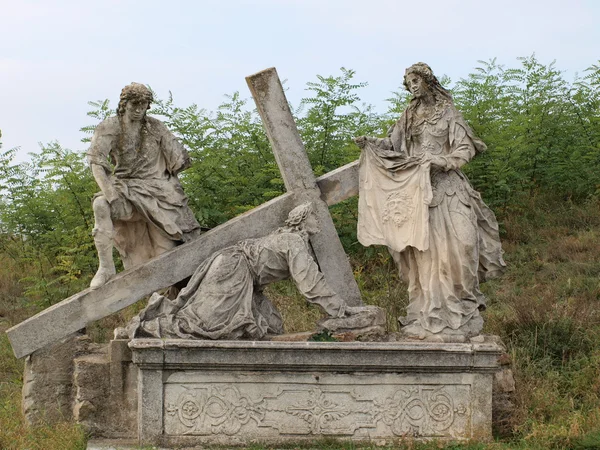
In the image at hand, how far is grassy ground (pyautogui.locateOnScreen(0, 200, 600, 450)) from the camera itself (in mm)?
7625

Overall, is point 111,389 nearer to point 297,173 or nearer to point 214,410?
point 214,410

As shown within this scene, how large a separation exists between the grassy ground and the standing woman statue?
1034 millimetres

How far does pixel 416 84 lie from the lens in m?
8.31

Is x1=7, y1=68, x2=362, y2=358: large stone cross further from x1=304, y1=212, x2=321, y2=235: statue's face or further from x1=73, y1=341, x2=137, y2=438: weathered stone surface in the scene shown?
x1=73, y1=341, x2=137, y2=438: weathered stone surface

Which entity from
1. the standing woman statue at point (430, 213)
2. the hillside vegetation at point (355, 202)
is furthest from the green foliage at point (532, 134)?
the standing woman statue at point (430, 213)

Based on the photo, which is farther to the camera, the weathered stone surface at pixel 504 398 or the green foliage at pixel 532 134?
the green foliage at pixel 532 134

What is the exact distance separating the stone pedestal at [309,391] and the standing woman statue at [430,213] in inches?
16.9

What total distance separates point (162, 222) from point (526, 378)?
3616mm

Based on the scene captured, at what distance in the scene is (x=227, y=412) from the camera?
24.9 feet

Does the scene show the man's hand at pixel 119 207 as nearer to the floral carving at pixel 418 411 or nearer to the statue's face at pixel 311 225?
the statue's face at pixel 311 225

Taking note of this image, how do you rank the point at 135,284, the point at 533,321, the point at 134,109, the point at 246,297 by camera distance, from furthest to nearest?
the point at 533,321 → the point at 134,109 → the point at 135,284 → the point at 246,297

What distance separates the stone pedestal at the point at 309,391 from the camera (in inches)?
297

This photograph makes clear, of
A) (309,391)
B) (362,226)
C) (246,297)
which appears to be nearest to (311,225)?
(362,226)

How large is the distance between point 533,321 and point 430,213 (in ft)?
7.44
